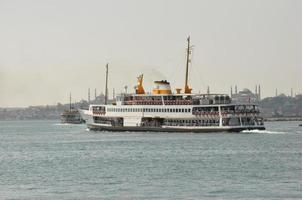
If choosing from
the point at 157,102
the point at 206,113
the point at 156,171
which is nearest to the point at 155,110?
the point at 157,102

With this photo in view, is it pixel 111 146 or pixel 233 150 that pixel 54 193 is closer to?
pixel 233 150

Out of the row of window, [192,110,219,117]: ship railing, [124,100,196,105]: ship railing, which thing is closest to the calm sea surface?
[192,110,219,117]: ship railing

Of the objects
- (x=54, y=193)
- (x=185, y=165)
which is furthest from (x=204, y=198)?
(x=185, y=165)

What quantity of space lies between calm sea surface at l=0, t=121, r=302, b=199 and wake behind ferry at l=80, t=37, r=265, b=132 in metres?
17.9

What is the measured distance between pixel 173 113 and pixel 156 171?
55.2 metres

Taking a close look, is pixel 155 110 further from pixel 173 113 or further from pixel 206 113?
pixel 206 113

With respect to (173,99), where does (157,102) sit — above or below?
below

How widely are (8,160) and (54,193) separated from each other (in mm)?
25056

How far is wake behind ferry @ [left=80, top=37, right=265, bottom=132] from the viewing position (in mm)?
105062

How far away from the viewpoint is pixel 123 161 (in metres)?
65.3

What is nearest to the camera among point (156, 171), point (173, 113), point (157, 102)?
point (156, 171)

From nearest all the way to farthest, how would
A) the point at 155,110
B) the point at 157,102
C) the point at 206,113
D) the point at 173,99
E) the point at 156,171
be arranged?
1. the point at 156,171
2. the point at 206,113
3. the point at 173,99
4. the point at 155,110
5. the point at 157,102

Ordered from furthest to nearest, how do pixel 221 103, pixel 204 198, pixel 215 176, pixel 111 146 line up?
pixel 221 103, pixel 111 146, pixel 215 176, pixel 204 198

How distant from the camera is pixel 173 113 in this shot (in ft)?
364
